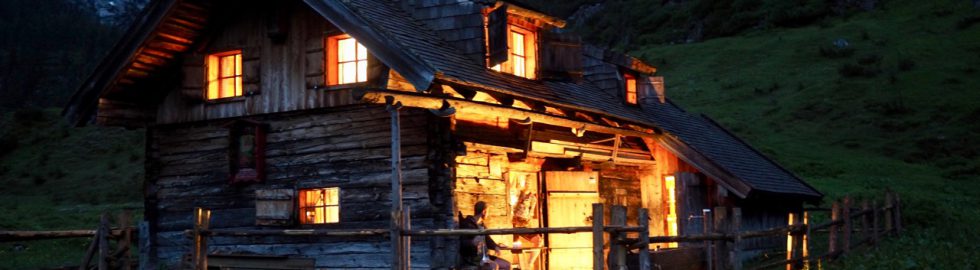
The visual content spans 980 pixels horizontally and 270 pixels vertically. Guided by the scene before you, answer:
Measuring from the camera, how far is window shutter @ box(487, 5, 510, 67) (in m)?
16.5

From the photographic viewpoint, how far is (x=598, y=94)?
20.8 meters

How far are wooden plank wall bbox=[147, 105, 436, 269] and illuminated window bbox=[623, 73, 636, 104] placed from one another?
8.53 m

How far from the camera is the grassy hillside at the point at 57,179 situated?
2380 cm

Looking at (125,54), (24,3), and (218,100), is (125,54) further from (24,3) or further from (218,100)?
(24,3)

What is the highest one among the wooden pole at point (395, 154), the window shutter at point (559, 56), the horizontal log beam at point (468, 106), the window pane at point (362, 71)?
the window shutter at point (559, 56)

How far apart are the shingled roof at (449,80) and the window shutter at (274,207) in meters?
3.36

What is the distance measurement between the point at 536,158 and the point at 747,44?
3815cm

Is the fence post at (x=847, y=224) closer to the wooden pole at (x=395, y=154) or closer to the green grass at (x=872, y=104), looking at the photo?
the green grass at (x=872, y=104)

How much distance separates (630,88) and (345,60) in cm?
890

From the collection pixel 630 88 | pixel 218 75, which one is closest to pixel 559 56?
pixel 630 88

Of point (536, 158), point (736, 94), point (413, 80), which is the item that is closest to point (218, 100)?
point (413, 80)

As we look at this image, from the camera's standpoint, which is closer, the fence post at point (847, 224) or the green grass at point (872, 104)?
the fence post at point (847, 224)

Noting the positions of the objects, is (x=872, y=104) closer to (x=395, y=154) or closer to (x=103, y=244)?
(x=395, y=154)

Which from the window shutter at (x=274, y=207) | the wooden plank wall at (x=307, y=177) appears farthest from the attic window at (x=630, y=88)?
the window shutter at (x=274, y=207)
